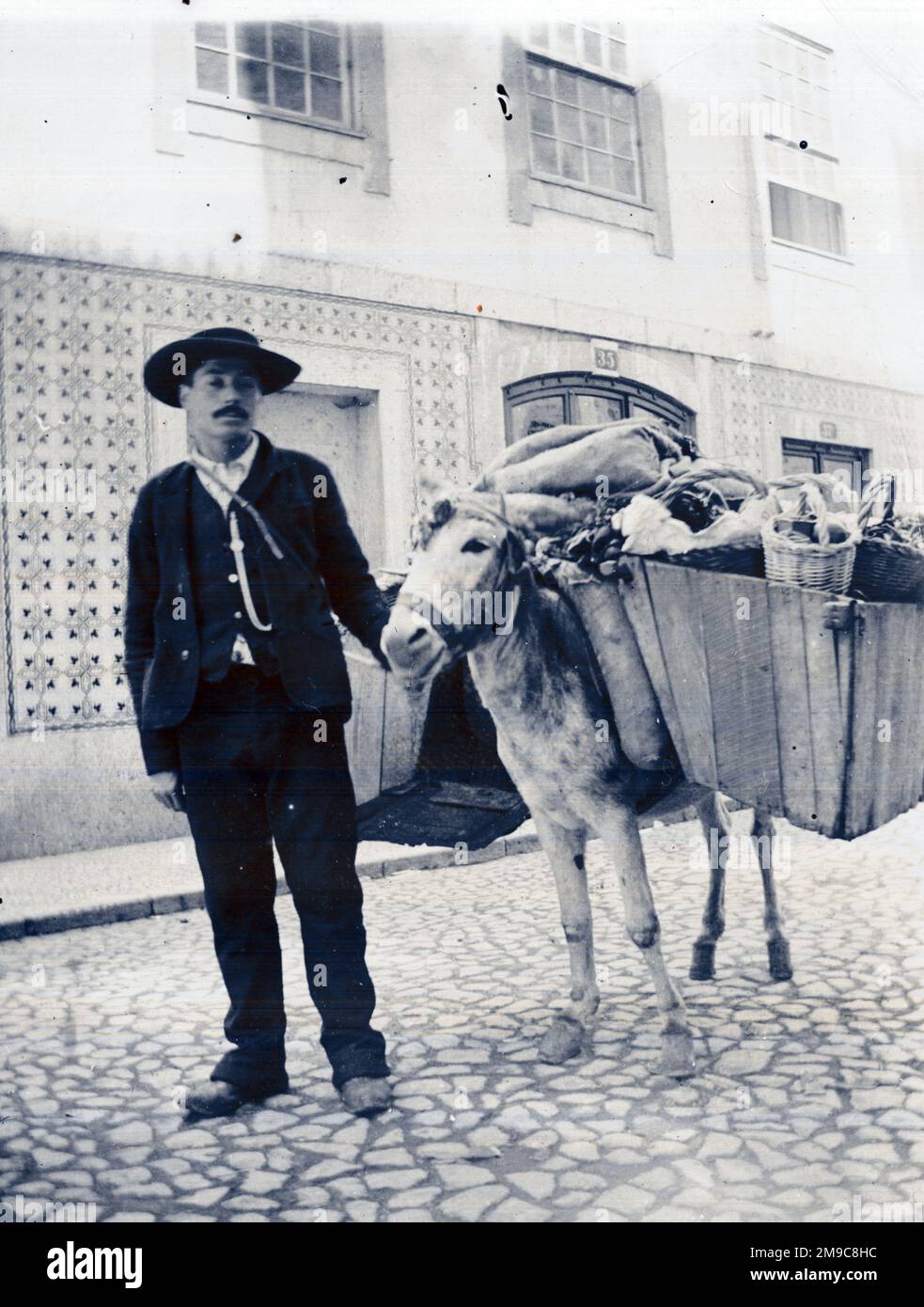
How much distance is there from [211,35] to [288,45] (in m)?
0.20

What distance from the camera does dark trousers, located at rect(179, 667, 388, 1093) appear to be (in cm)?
268

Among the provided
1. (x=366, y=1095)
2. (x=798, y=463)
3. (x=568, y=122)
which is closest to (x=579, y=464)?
(x=798, y=463)

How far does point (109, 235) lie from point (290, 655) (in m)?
1.24

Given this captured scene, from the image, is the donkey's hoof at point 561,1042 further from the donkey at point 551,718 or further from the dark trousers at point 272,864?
the dark trousers at point 272,864

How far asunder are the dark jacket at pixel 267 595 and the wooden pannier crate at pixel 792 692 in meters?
0.81

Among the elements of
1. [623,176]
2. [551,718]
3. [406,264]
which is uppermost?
[623,176]

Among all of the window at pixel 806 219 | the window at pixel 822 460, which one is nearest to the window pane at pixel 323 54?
the window at pixel 806 219

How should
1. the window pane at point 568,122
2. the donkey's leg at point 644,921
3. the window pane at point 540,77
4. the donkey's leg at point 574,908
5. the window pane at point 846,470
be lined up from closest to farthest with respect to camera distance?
the donkey's leg at point 644,921 < the donkey's leg at point 574,908 < the window pane at point 540,77 < the window pane at point 568,122 < the window pane at point 846,470

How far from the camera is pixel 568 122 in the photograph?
316cm

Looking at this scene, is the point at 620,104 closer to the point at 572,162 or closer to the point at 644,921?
the point at 572,162

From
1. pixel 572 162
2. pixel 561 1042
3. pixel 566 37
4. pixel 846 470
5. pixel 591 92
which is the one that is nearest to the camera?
pixel 561 1042

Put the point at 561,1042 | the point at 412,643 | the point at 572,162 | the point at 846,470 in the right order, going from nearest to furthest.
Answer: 1. the point at 412,643
2. the point at 561,1042
3. the point at 572,162
4. the point at 846,470

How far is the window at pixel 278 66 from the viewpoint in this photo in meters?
2.80

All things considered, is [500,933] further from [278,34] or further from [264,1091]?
[278,34]
